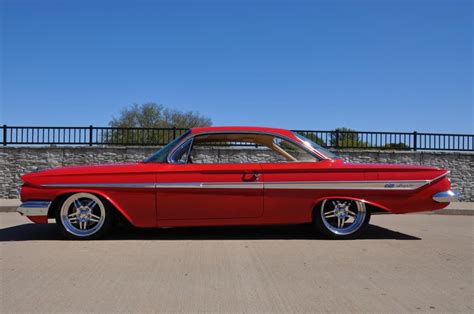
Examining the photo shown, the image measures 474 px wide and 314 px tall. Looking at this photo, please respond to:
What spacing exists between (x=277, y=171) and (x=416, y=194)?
2.00m

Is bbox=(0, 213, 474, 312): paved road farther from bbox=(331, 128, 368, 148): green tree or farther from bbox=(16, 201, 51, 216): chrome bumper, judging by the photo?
bbox=(331, 128, 368, 148): green tree

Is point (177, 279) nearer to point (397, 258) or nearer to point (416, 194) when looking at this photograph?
point (397, 258)

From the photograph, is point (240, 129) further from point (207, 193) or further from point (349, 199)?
point (349, 199)

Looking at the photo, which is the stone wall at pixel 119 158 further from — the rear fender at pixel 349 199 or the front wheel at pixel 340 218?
the rear fender at pixel 349 199

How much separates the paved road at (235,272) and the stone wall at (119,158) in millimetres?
6833

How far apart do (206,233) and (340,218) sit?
6.64 feet

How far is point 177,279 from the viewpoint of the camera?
4.32m

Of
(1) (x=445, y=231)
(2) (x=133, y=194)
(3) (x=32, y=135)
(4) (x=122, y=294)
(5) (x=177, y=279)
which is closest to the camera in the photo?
(4) (x=122, y=294)

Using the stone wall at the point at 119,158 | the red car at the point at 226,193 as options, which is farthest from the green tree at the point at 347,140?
the red car at the point at 226,193

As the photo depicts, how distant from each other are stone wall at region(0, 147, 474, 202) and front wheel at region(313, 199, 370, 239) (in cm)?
726

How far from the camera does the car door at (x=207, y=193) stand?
5.97 meters

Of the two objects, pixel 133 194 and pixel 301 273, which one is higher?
pixel 133 194

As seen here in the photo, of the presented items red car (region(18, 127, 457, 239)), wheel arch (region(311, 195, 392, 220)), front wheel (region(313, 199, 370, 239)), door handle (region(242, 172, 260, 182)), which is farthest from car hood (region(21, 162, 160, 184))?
front wheel (region(313, 199, 370, 239))

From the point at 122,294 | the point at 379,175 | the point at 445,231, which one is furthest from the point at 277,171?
the point at 445,231
